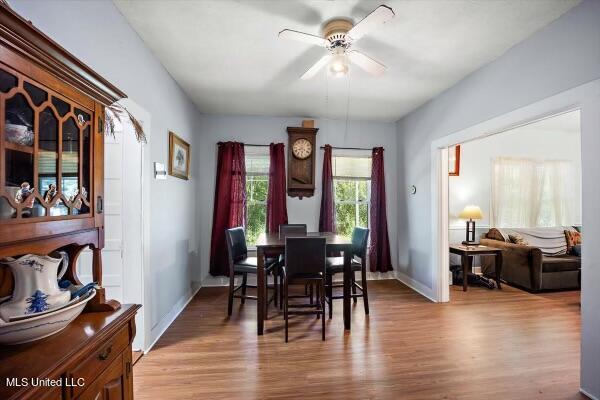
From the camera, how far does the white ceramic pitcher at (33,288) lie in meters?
0.90

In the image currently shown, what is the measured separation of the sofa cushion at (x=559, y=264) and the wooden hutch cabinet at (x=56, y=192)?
4.79 metres

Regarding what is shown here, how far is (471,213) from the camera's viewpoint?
4.34 m

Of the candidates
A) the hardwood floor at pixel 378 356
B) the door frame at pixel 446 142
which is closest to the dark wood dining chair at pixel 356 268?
the hardwood floor at pixel 378 356

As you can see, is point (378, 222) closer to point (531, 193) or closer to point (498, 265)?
point (498, 265)

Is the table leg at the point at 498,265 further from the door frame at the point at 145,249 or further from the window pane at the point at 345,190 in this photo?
the door frame at the point at 145,249

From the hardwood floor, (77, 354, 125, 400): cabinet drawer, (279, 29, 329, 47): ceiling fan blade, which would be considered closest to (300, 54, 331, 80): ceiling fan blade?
(279, 29, 329, 47): ceiling fan blade

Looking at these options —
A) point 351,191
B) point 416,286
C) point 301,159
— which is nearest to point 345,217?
point 351,191

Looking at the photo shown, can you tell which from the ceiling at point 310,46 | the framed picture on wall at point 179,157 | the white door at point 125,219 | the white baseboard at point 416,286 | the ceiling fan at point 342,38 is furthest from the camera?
the white baseboard at point 416,286

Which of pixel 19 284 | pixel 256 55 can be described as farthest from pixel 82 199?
pixel 256 55

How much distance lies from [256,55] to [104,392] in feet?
8.17

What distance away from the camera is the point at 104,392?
3.46 ft

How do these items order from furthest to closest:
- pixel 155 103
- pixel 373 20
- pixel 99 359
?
1. pixel 155 103
2. pixel 373 20
3. pixel 99 359

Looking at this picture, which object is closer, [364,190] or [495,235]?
[495,235]

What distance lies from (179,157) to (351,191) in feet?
8.55
